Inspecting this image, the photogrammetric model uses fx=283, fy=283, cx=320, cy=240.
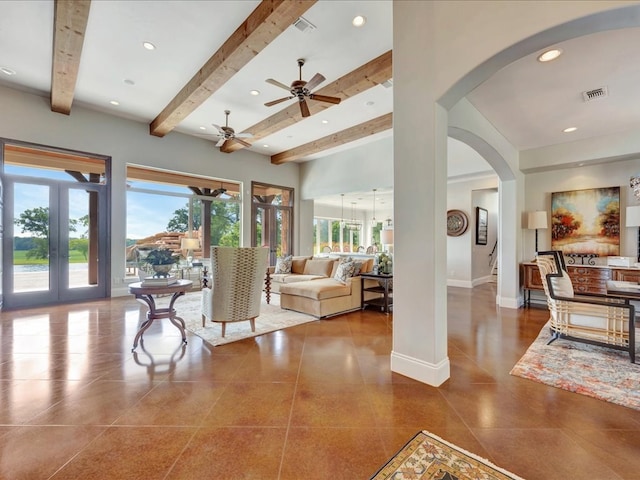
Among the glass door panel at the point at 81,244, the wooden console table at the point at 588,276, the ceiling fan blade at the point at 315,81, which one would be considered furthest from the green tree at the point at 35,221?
the wooden console table at the point at 588,276

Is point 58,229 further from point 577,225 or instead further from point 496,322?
point 577,225

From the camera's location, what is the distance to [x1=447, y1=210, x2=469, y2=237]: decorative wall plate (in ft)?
24.5

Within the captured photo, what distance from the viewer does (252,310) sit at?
364 cm

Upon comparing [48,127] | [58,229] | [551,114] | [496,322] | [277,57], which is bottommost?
[496,322]

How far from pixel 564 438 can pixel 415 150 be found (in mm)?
2172

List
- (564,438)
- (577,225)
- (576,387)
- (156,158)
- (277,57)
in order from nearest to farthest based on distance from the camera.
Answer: (564,438), (576,387), (277,57), (577,225), (156,158)

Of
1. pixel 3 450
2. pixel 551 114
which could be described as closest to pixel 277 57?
pixel 551 114

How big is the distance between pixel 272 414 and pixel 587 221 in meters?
6.12

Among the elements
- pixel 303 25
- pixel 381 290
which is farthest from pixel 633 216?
pixel 303 25

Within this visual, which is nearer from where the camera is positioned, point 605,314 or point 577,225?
point 605,314

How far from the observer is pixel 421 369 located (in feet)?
7.79

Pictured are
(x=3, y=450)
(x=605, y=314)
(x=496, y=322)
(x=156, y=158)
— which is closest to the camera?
(x=3, y=450)

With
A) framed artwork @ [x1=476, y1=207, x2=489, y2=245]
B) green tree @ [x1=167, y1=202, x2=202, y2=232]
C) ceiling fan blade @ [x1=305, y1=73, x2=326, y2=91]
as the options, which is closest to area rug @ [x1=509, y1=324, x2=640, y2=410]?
ceiling fan blade @ [x1=305, y1=73, x2=326, y2=91]

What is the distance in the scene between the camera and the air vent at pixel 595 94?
10.6ft
